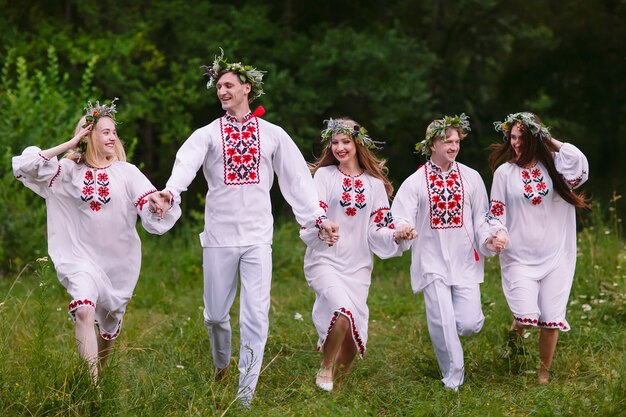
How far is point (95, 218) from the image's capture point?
693 centimetres

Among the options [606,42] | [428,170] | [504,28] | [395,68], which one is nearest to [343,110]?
[395,68]

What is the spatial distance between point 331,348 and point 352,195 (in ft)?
3.74

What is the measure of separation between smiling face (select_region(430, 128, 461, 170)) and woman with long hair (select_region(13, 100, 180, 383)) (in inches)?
79.9

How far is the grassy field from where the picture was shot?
19.1 feet

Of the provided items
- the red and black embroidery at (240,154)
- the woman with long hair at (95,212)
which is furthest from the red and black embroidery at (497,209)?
the woman with long hair at (95,212)

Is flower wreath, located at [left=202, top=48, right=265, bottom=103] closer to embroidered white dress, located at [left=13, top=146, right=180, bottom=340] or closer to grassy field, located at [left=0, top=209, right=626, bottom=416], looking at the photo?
embroidered white dress, located at [left=13, top=146, right=180, bottom=340]

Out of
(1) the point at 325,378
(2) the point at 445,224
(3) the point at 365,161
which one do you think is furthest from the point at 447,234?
(1) the point at 325,378

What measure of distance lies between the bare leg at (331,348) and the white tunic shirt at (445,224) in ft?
2.23

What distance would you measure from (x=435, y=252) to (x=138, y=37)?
1010 cm

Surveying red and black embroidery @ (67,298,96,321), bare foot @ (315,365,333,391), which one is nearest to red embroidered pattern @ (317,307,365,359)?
bare foot @ (315,365,333,391)

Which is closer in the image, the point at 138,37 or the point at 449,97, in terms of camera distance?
the point at 138,37

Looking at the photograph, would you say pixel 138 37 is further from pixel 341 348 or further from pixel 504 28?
pixel 341 348

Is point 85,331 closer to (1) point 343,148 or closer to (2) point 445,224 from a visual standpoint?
(1) point 343,148

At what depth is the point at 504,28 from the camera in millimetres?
19938
